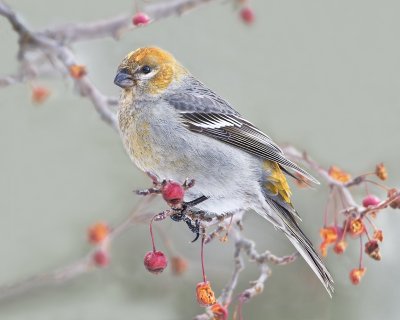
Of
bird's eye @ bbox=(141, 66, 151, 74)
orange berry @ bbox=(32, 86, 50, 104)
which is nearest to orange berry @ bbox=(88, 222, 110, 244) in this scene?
bird's eye @ bbox=(141, 66, 151, 74)

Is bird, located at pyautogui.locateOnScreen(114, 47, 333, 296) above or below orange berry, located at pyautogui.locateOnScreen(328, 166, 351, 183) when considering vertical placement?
above

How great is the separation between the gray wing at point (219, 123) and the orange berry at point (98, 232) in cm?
94

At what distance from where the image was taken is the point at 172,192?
10.2 feet

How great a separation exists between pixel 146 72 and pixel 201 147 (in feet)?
1.92

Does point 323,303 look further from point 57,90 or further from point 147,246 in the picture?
point 57,90

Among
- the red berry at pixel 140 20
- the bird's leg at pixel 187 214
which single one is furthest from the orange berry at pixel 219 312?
the red berry at pixel 140 20

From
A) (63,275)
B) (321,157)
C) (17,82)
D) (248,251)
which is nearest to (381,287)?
(321,157)

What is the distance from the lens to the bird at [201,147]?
13.5ft

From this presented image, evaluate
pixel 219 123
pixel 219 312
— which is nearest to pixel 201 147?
pixel 219 123

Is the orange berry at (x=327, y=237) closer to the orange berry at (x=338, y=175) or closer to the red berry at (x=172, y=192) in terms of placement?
the orange berry at (x=338, y=175)

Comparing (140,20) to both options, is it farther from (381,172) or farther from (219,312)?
(219,312)

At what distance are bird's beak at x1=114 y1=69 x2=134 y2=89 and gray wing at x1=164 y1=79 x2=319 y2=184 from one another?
257mm

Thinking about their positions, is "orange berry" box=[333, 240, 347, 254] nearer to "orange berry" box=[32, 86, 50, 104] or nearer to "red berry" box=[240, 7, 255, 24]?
"red berry" box=[240, 7, 255, 24]

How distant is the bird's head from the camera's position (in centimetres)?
427
